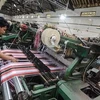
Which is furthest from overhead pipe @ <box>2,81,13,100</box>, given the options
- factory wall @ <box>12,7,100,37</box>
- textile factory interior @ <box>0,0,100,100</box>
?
factory wall @ <box>12,7,100,37</box>

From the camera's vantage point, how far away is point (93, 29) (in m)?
6.16

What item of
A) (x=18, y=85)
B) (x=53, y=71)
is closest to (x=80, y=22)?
(x=53, y=71)

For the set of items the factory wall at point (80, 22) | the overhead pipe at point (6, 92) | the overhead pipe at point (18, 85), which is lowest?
the overhead pipe at point (6, 92)

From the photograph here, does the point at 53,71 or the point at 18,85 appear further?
→ the point at 53,71

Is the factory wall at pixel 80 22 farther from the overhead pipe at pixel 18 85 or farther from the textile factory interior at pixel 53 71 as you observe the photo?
the overhead pipe at pixel 18 85

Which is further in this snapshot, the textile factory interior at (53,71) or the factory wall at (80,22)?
the factory wall at (80,22)

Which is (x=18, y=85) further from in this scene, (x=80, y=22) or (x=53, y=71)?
(x=80, y=22)

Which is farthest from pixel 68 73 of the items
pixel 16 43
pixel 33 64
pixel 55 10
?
pixel 55 10

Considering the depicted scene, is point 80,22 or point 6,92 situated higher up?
point 80,22

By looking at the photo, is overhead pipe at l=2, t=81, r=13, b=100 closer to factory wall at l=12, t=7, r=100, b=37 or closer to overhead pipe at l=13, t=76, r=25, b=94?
overhead pipe at l=13, t=76, r=25, b=94

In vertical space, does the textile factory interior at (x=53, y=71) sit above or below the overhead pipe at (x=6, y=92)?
above

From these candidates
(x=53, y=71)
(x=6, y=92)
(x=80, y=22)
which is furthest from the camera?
(x=80, y=22)

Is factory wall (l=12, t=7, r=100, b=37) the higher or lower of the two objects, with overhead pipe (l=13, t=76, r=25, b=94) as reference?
higher

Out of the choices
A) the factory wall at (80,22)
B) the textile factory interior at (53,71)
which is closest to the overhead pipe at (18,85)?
the textile factory interior at (53,71)
